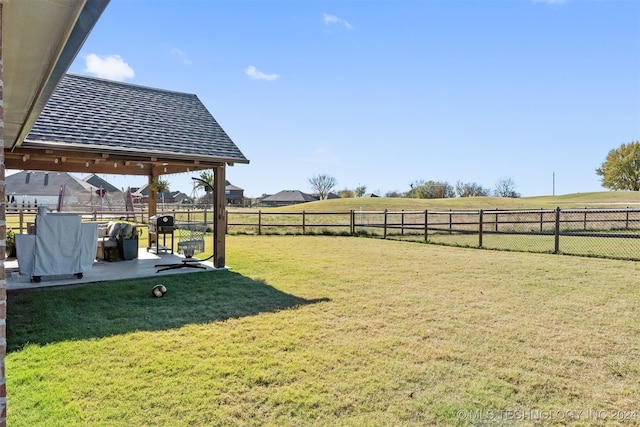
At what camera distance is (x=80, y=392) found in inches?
102

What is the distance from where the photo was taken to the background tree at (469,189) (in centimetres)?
4903

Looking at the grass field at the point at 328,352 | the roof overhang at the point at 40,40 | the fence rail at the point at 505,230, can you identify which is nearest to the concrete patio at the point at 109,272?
the grass field at the point at 328,352

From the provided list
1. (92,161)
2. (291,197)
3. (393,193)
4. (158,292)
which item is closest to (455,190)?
(393,193)

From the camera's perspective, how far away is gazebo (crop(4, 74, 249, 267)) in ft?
20.2

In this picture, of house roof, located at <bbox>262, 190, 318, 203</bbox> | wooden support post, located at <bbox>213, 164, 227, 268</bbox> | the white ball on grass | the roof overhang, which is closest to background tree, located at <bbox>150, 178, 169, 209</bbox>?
wooden support post, located at <bbox>213, 164, 227, 268</bbox>

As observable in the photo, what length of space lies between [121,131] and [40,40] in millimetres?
4802

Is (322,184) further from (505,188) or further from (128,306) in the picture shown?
(128,306)

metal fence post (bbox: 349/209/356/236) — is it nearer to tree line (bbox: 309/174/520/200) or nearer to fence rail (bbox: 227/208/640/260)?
fence rail (bbox: 227/208/640/260)

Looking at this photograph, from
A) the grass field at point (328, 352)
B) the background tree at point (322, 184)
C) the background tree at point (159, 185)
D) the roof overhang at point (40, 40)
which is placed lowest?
the grass field at point (328, 352)

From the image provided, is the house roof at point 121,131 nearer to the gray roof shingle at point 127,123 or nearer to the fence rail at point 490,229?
the gray roof shingle at point 127,123

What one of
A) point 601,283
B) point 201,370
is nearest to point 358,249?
point 601,283

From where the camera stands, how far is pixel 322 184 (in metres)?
70.8

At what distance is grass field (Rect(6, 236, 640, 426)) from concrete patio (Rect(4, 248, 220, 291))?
555 mm

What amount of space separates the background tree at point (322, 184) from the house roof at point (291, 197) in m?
1.84
